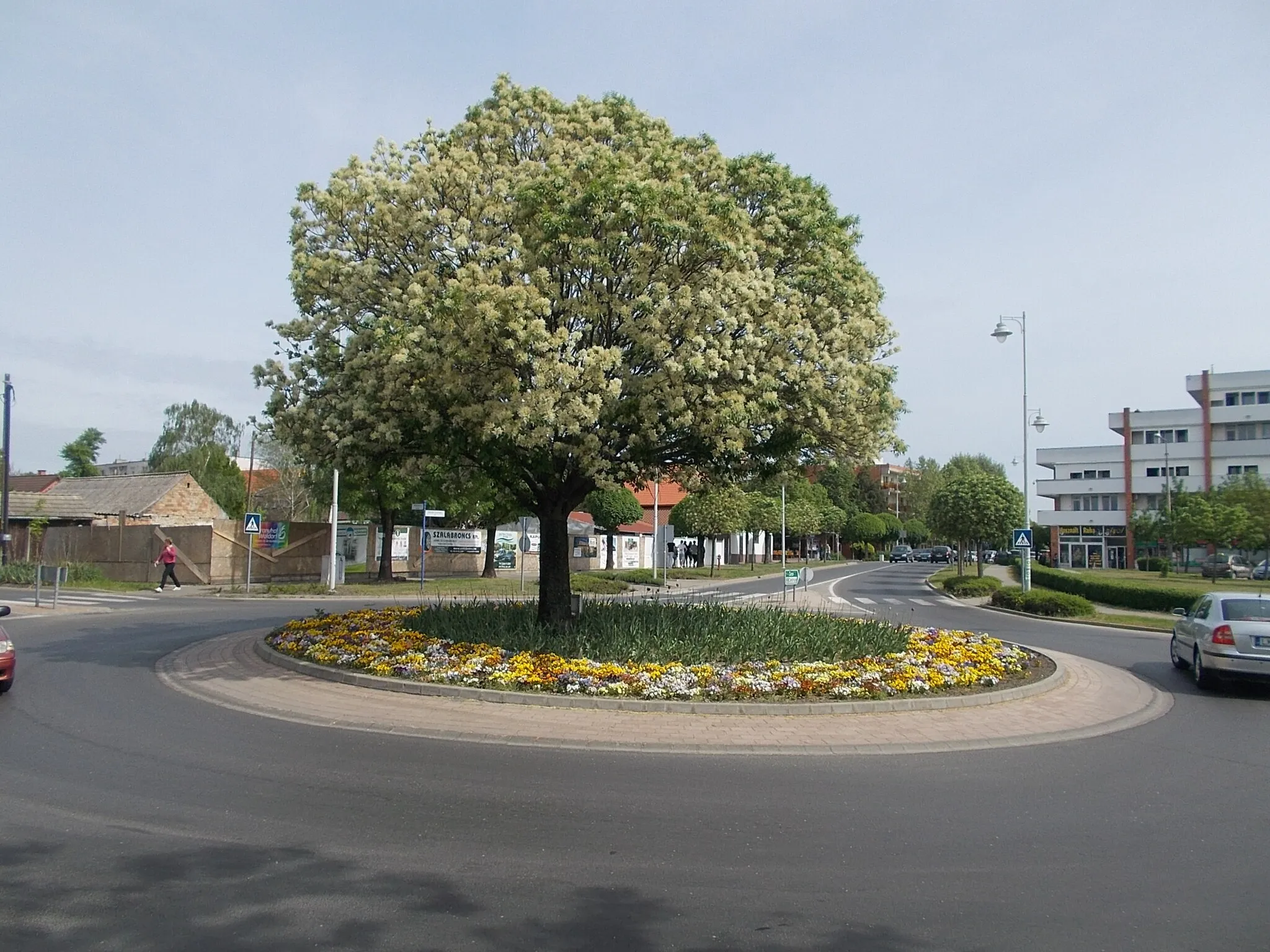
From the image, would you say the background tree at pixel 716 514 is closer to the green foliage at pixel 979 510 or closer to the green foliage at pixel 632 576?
the green foliage at pixel 632 576

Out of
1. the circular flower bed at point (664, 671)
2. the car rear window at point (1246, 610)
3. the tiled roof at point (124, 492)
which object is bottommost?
the circular flower bed at point (664, 671)

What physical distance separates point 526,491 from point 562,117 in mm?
5729

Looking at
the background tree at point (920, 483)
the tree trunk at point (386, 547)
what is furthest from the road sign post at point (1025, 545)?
the background tree at point (920, 483)

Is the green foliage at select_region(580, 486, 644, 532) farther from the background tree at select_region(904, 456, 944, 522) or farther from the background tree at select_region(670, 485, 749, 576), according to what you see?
the background tree at select_region(904, 456, 944, 522)

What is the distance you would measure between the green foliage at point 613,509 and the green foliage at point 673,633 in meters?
41.3

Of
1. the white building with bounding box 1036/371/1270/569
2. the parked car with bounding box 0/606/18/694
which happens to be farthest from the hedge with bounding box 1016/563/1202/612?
the white building with bounding box 1036/371/1270/569

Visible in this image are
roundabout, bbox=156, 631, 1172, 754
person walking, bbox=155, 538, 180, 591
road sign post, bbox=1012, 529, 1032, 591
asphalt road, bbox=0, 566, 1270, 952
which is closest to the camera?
asphalt road, bbox=0, 566, 1270, 952

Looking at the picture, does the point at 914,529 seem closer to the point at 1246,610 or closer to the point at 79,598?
the point at 79,598

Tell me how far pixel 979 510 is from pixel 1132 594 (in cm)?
969

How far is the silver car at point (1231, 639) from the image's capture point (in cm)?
1245

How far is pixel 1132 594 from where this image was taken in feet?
96.3

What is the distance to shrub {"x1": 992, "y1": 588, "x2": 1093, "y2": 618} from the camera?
26281 millimetres

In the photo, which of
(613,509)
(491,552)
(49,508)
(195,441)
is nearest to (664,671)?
(491,552)

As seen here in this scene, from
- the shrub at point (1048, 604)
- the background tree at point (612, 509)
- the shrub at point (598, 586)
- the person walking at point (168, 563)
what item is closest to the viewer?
the shrub at point (1048, 604)
